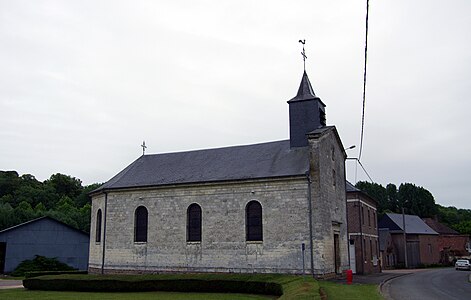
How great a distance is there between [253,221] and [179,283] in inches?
229

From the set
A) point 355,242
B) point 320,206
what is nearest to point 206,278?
point 320,206

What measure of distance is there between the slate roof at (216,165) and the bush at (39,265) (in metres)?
9.73

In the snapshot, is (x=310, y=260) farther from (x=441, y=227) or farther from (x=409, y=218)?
(x=441, y=227)

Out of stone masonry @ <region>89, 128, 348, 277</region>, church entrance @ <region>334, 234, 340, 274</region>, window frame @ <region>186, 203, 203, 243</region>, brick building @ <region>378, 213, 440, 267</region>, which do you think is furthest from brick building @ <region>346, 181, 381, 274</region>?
brick building @ <region>378, 213, 440, 267</region>

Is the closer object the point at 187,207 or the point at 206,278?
the point at 206,278

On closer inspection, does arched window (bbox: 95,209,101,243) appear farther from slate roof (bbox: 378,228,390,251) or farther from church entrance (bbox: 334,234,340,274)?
slate roof (bbox: 378,228,390,251)

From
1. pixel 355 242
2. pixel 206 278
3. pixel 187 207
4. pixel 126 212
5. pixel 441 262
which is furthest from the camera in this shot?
pixel 441 262

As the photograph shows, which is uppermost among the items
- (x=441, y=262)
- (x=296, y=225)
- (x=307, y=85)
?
(x=307, y=85)

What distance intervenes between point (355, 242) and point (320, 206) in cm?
1132

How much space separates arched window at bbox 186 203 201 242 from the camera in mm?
25766

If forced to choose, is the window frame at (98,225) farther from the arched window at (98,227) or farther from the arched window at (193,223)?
the arched window at (193,223)

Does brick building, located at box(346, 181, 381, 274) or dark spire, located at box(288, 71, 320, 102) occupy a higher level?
dark spire, located at box(288, 71, 320, 102)

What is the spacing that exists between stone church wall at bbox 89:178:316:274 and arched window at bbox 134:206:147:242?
0.80 feet

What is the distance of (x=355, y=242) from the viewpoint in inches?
1287
